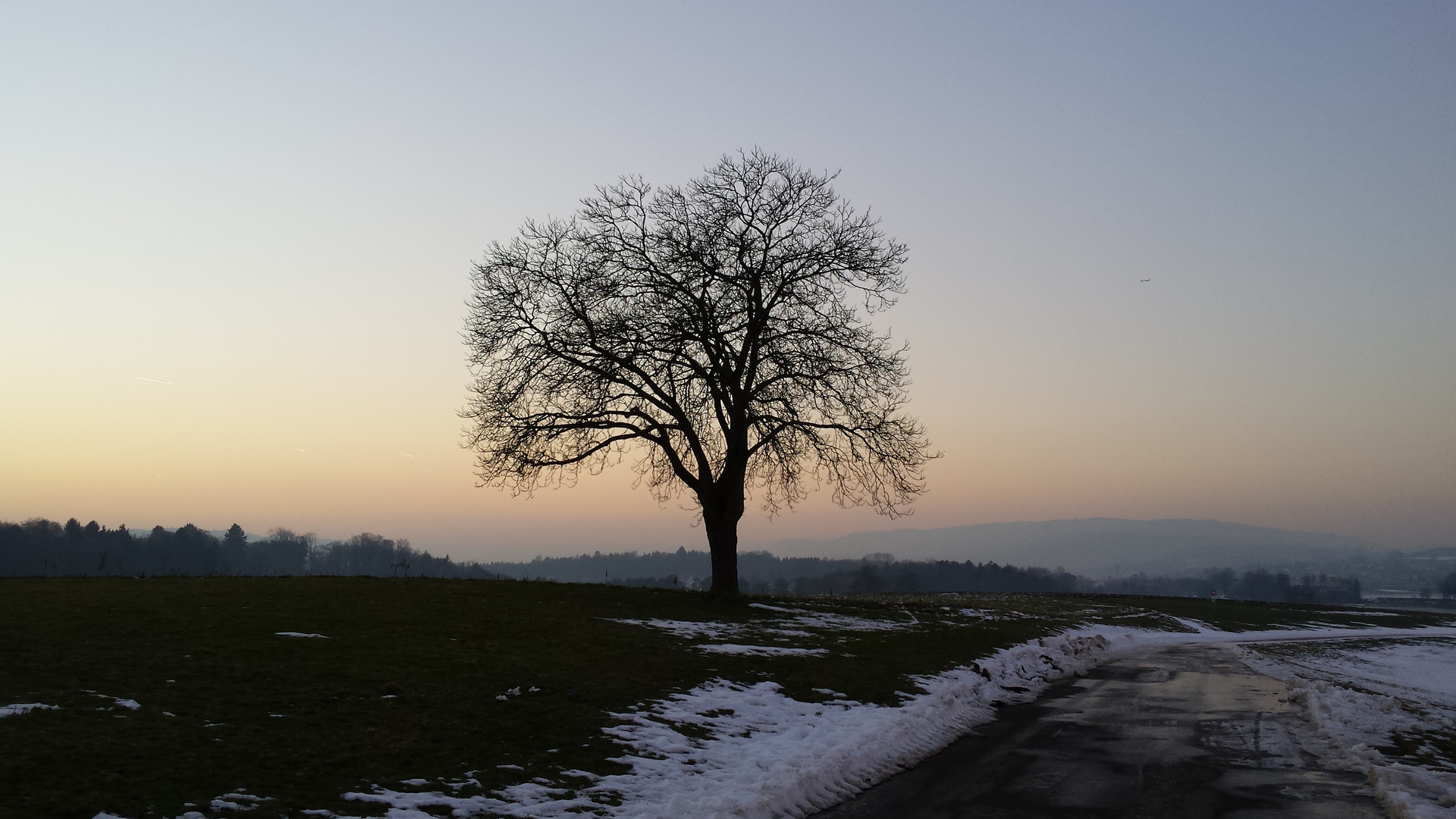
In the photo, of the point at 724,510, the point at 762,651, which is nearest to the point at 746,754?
the point at 762,651

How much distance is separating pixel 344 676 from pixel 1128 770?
1142 centimetres


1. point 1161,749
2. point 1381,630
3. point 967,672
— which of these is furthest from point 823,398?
point 1381,630

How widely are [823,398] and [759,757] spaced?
18.4m

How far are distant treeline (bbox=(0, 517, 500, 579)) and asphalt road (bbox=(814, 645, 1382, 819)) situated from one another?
8619 centimetres

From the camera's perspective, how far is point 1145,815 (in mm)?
9422

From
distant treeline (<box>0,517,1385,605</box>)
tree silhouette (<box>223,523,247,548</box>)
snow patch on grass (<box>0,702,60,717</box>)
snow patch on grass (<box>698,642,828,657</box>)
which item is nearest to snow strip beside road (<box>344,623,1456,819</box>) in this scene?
snow patch on grass (<box>698,642,828,657</box>)

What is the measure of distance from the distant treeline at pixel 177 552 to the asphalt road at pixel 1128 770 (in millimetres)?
86194

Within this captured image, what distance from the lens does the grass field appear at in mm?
8625

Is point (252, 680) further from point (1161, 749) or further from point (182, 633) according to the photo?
point (1161, 749)

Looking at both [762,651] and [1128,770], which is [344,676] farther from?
[1128,770]

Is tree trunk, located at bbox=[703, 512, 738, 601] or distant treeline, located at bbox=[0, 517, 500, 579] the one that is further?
distant treeline, located at bbox=[0, 517, 500, 579]

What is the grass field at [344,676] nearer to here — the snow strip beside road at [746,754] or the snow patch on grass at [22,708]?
the snow patch on grass at [22,708]

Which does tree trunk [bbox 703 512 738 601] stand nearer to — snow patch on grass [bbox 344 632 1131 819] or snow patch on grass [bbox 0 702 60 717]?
snow patch on grass [bbox 344 632 1131 819]

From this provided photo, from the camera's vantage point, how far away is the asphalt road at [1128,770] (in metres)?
9.83
